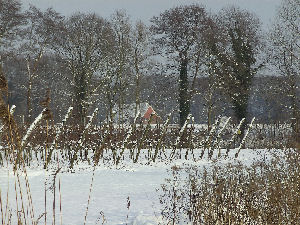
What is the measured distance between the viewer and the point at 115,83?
Result: 23.5 metres

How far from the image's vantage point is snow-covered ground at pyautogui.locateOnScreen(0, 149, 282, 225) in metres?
5.27

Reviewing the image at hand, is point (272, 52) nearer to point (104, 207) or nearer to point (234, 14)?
point (234, 14)

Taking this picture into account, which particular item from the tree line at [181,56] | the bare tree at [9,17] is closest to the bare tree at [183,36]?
the tree line at [181,56]

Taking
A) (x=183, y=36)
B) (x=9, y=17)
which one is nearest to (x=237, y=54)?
(x=183, y=36)

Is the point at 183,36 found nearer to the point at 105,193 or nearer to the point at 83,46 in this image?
the point at 83,46

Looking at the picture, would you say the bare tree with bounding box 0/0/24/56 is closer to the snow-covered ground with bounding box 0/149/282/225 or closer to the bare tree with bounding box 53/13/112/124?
the bare tree with bounding box 53/13/112/124

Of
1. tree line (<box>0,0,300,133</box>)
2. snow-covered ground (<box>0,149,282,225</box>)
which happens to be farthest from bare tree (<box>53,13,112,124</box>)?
snow-covered ground (<box>0,149,282,225</box>)

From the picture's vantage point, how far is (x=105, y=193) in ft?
23.1

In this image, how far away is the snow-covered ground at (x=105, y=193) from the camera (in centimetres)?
527

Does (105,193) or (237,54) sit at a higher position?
(237,54)

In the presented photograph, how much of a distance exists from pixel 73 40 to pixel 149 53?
15.4 feet

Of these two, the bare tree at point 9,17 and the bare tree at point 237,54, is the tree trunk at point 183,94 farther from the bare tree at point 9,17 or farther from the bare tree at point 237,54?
the bare tree at point 9,17

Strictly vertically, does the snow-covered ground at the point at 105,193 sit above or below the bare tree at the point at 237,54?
below

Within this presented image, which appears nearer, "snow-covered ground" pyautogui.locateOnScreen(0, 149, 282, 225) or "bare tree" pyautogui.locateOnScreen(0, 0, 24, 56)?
"snow-covered ground" pyautogui.locateOnScreen(0, 149, 282, 225)
